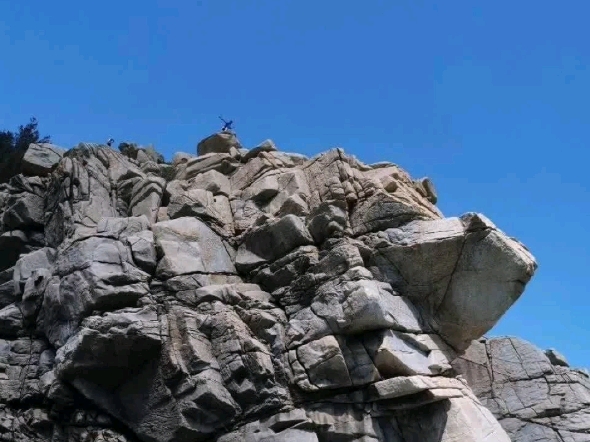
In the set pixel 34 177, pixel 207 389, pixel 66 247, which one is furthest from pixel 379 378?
pixel 34 177

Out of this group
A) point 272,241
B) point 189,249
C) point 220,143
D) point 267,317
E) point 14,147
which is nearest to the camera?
point 267,317

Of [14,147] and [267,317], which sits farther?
[14,147]

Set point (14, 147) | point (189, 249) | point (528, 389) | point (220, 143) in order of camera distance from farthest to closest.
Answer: point (14, 147)
point (220, 143)
point (528, 389)
point (189, 249)

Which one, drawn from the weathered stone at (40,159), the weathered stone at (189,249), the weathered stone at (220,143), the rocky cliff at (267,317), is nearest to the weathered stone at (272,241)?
the rocky cliff at (267,317)

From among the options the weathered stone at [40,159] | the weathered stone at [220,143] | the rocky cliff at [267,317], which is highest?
the weathered stone at [220,143]

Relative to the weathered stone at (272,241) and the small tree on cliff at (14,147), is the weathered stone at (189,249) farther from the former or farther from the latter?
the small tree on cliff at (14,147)

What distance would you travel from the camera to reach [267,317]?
815 inches

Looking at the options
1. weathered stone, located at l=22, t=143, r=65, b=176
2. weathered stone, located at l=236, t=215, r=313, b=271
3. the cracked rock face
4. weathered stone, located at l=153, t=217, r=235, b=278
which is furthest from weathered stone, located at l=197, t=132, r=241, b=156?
the cracked rock face

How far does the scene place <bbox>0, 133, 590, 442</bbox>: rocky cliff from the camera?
19.1m

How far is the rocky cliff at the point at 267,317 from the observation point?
19062 mm

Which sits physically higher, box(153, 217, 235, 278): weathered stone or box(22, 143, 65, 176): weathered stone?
box(22, 143, 65, 176): weathered stone

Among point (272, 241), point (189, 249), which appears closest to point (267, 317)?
point (272, 241)

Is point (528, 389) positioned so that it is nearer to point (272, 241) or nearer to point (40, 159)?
point (272, 241)

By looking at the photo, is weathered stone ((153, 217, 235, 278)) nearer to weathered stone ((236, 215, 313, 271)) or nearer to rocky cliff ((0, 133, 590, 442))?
rocky cliff ((0, 133, 590, 442))
